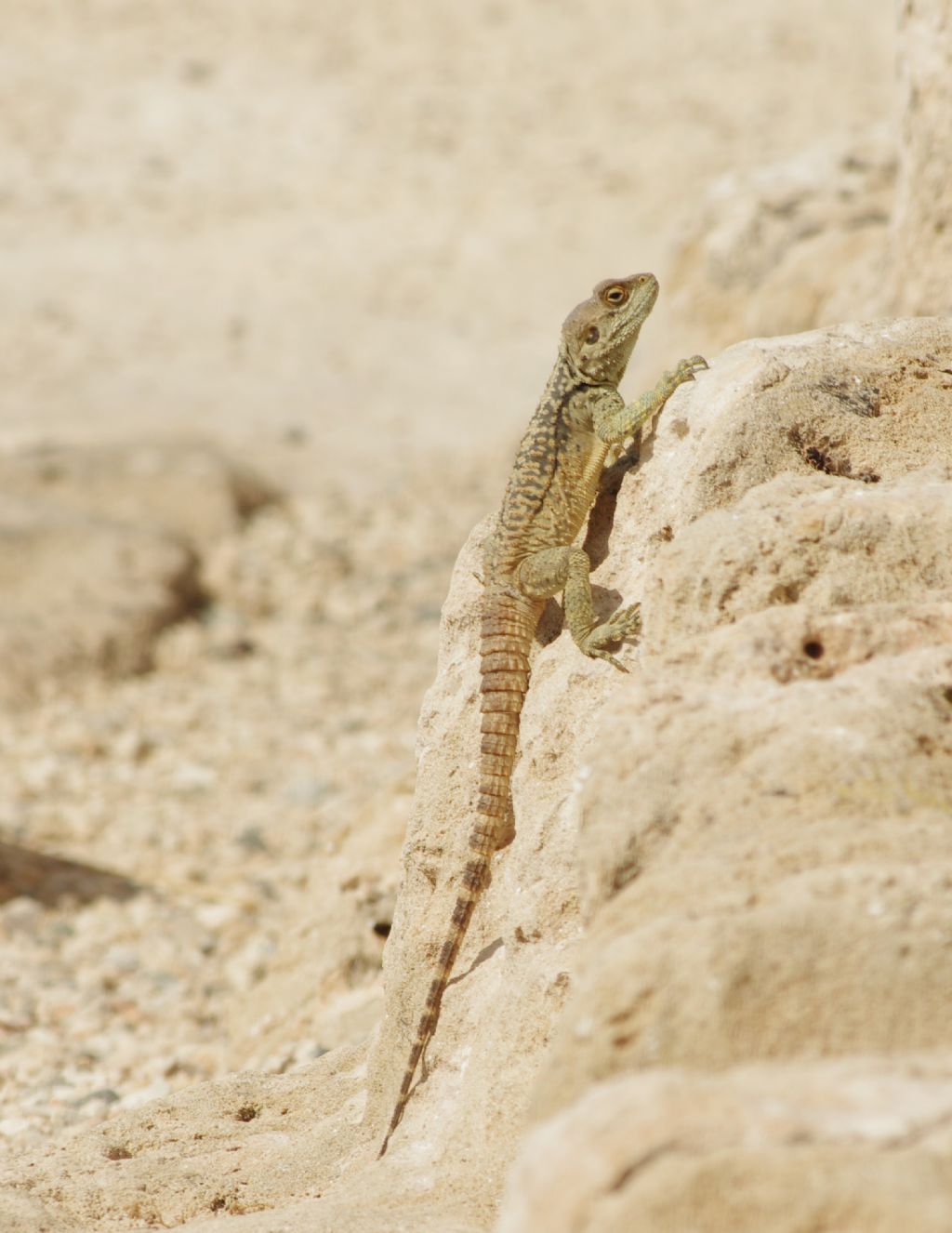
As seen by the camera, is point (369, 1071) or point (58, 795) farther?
point (58, 795)

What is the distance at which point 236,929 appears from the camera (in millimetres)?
7676

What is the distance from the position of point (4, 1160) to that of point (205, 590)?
790 cm

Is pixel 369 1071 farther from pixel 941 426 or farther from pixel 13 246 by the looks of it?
pixel 13 246

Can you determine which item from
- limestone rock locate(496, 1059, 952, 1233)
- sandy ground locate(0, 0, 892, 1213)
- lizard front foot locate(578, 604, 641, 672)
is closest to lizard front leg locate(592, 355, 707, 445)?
lizard front foot locate(578, 604, 641, 672)

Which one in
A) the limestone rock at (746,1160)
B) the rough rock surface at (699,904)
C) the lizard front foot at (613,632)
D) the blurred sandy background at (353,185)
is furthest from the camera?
the blurred sandy background at (353,185)

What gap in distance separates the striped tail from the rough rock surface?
0.05 metres

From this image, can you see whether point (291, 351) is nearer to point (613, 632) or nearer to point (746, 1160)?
point (613, 632)

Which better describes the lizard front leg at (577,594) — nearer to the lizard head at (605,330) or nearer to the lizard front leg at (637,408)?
the lizard front leg at (637,408)

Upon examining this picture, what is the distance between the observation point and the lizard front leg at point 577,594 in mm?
4293

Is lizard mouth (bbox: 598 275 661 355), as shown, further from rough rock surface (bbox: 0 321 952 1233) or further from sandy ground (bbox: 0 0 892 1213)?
sandy ground (bbox: 0 0 892 1213)

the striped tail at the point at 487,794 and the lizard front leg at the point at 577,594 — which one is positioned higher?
the lizard front leg at the point at 577,594

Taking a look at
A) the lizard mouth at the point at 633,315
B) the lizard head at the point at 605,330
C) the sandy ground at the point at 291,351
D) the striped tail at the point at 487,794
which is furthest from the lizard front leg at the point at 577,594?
the sandy ground at the point at 291,351

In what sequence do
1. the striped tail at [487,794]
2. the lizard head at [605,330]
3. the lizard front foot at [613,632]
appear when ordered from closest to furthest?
the striped tail at [487,794]
the lizard front foot at [613,632]
the lizard head at [605,330]

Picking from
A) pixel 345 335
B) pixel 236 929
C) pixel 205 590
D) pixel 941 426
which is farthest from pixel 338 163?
pixel 941 426
